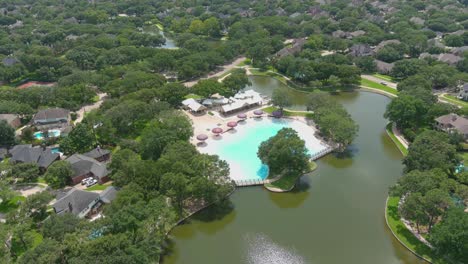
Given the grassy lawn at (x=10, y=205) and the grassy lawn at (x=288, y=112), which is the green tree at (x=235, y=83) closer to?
the grassy lawn at (x=288, y=112)

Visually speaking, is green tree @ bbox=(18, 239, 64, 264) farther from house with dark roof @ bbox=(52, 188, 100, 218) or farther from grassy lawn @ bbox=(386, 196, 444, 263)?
grassy lawn @ bbox=(386, 196, 444, 263)

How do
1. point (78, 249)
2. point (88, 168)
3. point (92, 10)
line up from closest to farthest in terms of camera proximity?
point (78, 249), point (88, 168), point (92, 10)

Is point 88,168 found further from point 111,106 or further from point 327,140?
point 327,140

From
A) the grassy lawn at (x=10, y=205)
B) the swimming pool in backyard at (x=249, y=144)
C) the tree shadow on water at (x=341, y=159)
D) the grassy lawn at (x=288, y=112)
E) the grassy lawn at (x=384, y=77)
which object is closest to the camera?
the grassy lawn at (x=10, y=205)

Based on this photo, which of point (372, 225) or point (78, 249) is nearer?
point (78, 249)

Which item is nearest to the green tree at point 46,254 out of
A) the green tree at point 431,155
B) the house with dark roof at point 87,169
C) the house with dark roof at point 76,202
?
the house with dark roof at point 76,202

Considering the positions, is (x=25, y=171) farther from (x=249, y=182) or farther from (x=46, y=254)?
(x=249, y=182)

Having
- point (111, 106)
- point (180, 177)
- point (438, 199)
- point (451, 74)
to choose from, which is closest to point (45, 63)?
point (111, 106)
